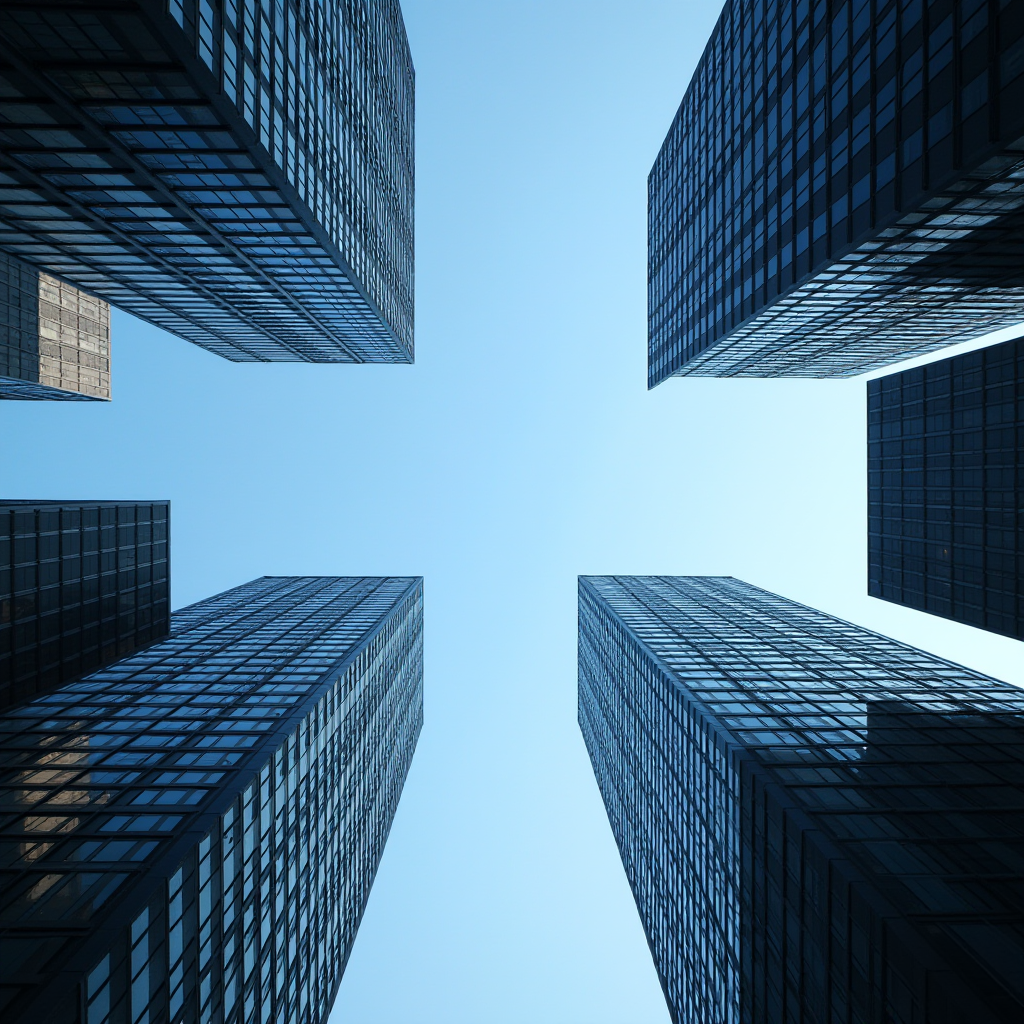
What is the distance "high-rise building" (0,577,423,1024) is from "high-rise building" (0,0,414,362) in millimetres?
31294

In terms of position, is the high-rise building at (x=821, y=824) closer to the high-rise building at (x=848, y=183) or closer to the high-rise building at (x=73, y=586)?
the high-rise building at (x=848, y=183)

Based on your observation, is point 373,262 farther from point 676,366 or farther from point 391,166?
point 676,366

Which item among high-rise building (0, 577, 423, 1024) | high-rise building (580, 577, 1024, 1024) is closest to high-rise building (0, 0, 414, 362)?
high-rise building (0, 577, 423, 1024)

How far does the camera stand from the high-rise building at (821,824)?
24094 millimetres

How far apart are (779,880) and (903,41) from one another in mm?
40471

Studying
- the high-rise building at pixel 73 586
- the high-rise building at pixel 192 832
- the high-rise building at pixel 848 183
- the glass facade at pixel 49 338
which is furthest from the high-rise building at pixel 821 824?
the glass facade at pixel 49 338

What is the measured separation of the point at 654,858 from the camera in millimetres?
64938

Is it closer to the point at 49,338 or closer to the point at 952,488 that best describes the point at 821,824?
the point at 952,488

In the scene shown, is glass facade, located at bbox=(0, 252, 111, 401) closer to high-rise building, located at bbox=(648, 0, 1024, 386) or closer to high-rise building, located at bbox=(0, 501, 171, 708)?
high-rise building, located at bbox=(0, 501, 171, 708)

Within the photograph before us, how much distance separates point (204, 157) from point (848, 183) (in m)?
34.1

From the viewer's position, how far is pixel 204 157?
34062 millimetres

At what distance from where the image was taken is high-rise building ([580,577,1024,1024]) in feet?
79.0

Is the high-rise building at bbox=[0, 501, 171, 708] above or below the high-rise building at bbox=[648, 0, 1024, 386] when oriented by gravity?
below

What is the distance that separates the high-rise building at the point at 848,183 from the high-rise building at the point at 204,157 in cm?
3072
